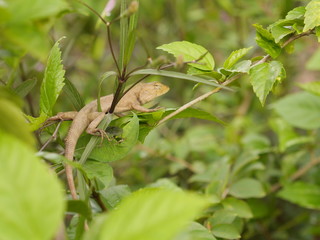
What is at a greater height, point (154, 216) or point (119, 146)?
point (154, 216)

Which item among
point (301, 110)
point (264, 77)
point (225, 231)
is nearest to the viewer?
point (264, 77)

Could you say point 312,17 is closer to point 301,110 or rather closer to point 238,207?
point 238,207

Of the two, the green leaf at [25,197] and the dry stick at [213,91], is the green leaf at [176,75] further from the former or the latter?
the green leaf at [25,197]

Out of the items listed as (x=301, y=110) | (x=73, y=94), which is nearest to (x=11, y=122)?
(x=73, y=94)

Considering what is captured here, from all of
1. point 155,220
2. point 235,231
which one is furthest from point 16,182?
point 235,231

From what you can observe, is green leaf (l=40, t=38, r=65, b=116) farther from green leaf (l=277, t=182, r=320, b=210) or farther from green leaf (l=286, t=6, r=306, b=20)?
green leaf (l=277, t=182, r=320, b=210)
